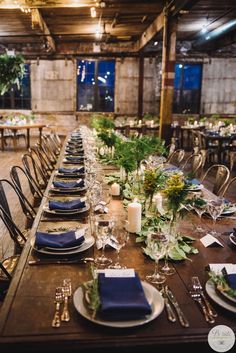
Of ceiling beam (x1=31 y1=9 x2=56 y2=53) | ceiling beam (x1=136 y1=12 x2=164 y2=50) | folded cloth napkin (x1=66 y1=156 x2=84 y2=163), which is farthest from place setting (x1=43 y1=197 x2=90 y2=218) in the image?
ceiling beam (x1=136 y1=12 x2=164 y2=50)

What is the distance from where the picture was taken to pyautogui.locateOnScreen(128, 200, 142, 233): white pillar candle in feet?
6.69

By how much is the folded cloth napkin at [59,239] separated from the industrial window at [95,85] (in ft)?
38.1

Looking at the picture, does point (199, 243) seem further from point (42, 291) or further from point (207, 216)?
point (42, 291)

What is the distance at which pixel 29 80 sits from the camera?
12.9 metres

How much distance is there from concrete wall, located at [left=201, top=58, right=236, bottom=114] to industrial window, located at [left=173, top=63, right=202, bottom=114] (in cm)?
22

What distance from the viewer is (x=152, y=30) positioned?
9164mm

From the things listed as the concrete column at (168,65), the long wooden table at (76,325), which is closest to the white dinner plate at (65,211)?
the long wooden table at (76,325)

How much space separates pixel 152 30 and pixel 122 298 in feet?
29.3

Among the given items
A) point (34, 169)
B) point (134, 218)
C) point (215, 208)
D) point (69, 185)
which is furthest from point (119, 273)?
point (34, 169)

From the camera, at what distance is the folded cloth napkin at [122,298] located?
4.02 feet

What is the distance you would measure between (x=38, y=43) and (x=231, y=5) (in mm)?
7074

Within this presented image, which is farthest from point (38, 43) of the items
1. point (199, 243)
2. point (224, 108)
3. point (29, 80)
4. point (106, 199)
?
point (199, 243)

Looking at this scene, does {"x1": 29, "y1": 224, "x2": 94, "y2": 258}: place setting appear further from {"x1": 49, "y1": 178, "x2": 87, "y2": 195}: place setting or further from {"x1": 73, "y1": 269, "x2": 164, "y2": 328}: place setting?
{"x1": 49, "y1": 178, "x2": 87, "y2": 195}: place setting

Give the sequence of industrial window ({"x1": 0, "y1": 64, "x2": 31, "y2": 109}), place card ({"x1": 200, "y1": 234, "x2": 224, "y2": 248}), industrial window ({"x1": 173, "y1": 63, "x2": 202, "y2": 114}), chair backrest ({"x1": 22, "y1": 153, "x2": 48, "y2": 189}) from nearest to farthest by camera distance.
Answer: place card ({"x1": 200, "y1": 234, "x2": 224, "y2": 248})
chair backrest ({"x1": 22, "y1": 153, "x2": 48, "y2": 189})
industrial window ({"x1": 173, "y1": 63, "x2": 202, "y2": 114})
industrial window ({"x1": 0, "y1": 64, "x2": 31, "y2": 109})
